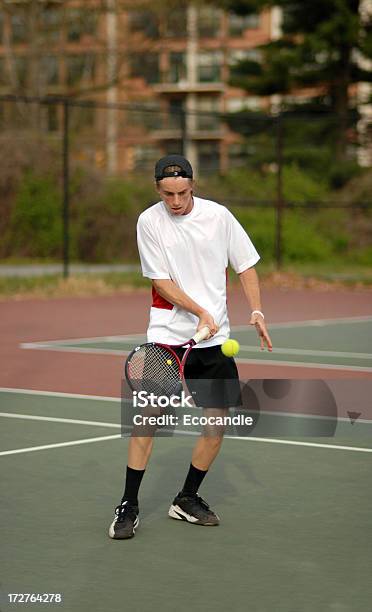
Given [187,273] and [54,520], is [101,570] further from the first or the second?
[187,273]

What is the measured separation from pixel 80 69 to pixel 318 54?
30.2 ft

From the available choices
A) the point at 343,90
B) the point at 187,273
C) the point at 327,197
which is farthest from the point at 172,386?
the point at 343,90

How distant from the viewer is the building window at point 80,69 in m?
39.2

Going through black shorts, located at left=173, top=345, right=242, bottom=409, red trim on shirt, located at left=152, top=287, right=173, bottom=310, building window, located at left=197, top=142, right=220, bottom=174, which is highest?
red trim on shirt, located at left=152, top=287, right=173, bottom=310

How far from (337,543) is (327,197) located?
27193mm

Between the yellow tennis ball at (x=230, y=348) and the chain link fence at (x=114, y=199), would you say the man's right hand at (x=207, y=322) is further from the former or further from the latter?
the chain link fence at (x=114, y=199)

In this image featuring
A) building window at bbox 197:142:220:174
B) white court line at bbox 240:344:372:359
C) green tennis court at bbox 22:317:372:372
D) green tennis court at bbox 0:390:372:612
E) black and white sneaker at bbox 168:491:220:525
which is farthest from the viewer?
building window at bbox 197:142:220:174

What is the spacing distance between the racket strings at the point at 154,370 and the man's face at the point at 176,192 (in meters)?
0.62

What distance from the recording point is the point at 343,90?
3981cm

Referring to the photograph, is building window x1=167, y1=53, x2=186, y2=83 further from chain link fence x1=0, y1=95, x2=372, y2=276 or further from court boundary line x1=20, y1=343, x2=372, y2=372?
court boundary line x1=20, y1=343, x2=372, y2=372

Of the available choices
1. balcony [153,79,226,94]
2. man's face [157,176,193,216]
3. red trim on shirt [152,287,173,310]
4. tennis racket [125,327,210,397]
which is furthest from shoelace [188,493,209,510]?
balcony [153,79,226,94]

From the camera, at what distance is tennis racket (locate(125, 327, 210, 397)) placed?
543 centimetres

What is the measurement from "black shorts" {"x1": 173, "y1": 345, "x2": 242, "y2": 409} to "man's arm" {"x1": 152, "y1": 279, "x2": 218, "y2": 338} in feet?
0.66

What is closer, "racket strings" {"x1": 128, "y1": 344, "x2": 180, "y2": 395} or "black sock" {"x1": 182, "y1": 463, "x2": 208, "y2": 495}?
"racket strings" {"x1": 128, "y1": 344, "x2": 180, "y2": 395}
